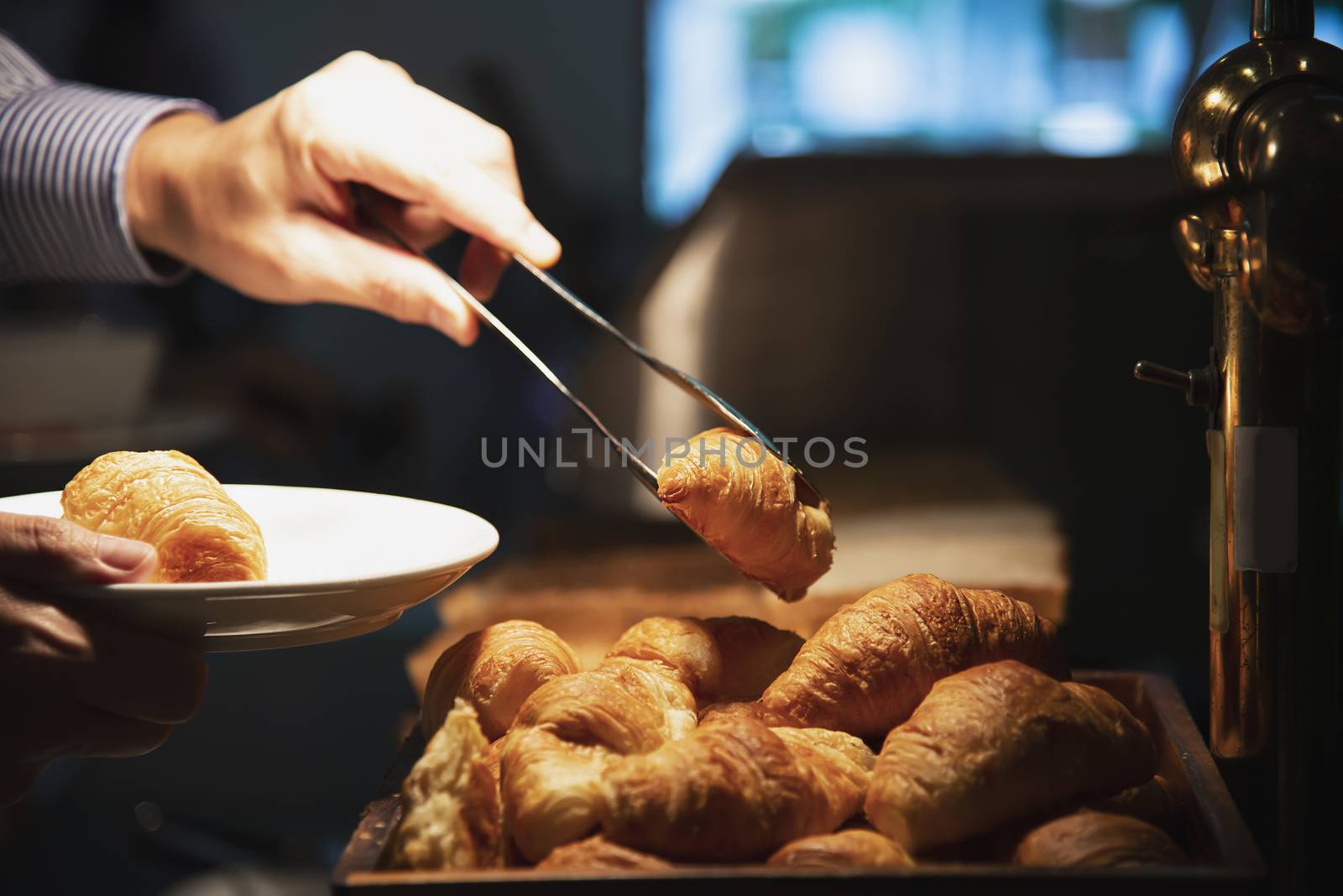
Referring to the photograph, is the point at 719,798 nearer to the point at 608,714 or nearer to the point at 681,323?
the point at 608,714

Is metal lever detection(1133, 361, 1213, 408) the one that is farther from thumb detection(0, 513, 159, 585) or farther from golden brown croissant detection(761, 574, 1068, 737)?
thumb detection(0, 513, 159, 585)

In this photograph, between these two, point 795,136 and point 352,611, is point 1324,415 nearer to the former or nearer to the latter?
point 352,611

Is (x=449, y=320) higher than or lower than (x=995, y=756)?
higher

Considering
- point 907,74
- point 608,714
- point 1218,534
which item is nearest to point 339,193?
point 608,714

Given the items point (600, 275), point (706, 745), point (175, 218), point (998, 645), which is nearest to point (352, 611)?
point (706, 745)

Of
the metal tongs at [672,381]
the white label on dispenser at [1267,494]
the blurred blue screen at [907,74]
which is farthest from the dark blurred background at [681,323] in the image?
the metal tongs at [672,381]

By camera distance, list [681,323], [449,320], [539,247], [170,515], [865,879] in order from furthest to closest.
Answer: [681,323], [449,320], [539,247], [170,515], [865,879]
